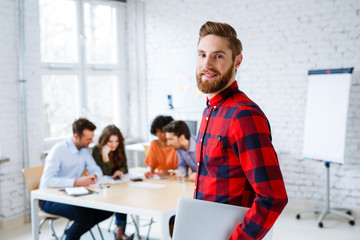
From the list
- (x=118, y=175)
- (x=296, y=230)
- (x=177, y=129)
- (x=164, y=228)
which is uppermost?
(x=177, y=129)

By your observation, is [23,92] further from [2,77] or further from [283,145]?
[283,145]

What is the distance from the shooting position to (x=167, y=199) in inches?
117

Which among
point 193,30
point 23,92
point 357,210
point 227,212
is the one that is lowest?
point 357,210

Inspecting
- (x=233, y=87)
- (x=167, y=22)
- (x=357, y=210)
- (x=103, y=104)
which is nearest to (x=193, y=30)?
(x=167, y=22)

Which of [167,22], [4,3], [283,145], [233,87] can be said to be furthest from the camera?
[167,22]

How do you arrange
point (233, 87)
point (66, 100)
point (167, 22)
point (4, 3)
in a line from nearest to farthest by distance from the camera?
point (233, 87) → point (4, 3) → point (66, 100) → point (167, 22)

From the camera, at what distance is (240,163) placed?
135 centimetres

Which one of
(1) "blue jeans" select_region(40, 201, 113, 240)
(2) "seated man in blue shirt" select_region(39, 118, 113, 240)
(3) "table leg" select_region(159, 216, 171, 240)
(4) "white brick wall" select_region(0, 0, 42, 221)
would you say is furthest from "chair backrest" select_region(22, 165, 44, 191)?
(3) "table leg" select_region(159, 216, 171, 240)

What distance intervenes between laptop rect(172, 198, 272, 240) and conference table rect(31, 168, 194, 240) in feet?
4.06

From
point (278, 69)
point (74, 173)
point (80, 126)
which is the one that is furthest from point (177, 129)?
point (278, 69)

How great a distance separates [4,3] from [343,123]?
3963 mm

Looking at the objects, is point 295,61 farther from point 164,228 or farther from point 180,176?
point 164,228

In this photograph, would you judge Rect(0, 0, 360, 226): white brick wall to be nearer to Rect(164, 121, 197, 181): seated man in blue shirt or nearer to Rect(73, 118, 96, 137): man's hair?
Rect(73, 118, 96, 137): man's hair

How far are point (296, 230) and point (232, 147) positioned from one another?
11.1 ft
